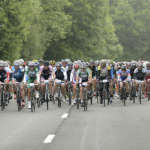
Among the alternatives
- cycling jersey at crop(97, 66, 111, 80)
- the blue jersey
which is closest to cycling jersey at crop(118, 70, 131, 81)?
the blue jersey

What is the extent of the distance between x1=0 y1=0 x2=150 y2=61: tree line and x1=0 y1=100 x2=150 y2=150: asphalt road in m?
26.8

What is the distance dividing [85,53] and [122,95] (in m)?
43.6

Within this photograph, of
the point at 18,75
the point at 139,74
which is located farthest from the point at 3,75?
the point at 139,74

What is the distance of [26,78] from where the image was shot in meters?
19.9

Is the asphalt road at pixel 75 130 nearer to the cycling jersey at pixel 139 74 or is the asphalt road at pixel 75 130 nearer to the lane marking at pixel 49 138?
the lane marking at pixel 49 138

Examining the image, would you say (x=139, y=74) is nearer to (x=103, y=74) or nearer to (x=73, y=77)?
(x=103, y=74)

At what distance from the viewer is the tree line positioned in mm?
45875

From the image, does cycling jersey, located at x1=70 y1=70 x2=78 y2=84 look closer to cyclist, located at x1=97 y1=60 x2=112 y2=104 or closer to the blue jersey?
cyclist, located at x1=97 y1=60 x2=112 y2=104

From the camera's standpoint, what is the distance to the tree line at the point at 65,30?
45875mm

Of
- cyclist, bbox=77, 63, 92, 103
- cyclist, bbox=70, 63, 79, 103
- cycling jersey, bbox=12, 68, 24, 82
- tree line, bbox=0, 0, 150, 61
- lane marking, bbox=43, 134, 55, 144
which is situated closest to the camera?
lane marking, bbox=43, 134, 55, 144

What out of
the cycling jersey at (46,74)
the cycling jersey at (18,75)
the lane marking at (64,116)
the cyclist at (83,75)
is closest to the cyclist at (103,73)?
the cycling jersey at (46,74)

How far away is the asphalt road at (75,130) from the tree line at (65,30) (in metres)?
26.8

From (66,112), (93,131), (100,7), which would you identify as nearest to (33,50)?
(100,7)

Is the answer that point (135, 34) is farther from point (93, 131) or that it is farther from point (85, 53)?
point (93, 131)
